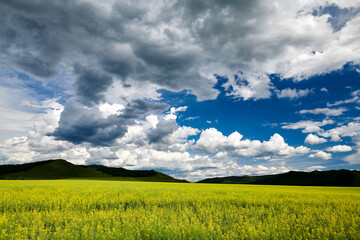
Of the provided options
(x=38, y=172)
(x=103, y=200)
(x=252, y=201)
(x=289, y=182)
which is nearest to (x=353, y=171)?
(x=289, y=182)

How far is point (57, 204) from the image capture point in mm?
13109

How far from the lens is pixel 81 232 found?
740cm

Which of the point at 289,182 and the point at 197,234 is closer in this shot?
the point at 197,234

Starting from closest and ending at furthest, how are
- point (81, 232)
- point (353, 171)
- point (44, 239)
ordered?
point (44, 239) → point (81, 232) → point (353, 171)

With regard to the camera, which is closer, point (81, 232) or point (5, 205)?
point (81, 232)

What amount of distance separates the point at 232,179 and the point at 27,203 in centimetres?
18777

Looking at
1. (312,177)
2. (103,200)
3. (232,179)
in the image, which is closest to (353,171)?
(312,177)

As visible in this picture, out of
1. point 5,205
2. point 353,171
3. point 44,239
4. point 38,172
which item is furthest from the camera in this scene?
point 38,172

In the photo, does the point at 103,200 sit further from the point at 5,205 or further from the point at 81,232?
the point at 81,232

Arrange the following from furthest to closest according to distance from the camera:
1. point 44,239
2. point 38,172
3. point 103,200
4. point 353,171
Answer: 1. point 38,172
2. point 353,171
3. point 103,200
4. point 44,239

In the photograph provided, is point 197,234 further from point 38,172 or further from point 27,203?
point 38,172

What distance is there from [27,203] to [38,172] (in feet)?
651

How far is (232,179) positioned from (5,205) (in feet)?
618

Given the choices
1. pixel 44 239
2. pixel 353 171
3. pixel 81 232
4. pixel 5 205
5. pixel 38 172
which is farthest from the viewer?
pixel 38 172
